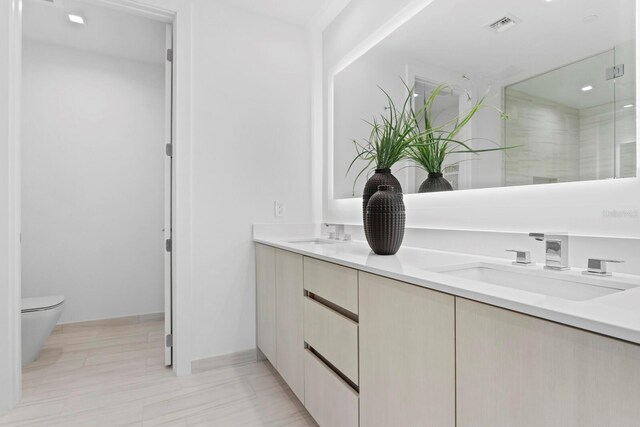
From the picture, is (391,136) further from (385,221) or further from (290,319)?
(290,319)

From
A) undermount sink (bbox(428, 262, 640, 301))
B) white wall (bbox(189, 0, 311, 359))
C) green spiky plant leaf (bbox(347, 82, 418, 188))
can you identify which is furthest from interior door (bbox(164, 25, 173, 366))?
undermount sink (bbox(428, 262, 640, 301))

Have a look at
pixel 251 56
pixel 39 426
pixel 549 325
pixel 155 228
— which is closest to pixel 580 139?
pixel 549 325

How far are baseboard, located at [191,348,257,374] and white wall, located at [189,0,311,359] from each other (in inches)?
1.4

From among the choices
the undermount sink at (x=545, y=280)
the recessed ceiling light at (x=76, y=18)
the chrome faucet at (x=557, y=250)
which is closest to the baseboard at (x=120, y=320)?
the recessed ceiling light at (x=76, y=18)

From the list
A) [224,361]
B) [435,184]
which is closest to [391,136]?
[435,184]

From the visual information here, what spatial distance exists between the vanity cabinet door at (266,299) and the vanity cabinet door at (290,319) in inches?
2.7

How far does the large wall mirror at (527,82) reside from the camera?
98cm

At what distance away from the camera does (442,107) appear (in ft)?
5.00

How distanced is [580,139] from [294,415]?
65.8 inches

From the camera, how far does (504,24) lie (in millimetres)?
1261

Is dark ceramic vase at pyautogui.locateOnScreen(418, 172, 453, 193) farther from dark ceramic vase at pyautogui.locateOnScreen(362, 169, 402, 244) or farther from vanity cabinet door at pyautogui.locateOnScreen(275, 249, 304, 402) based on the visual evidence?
vanity cabinet door at pyautogui.locateOnScreen(275, 249, 304, 402)

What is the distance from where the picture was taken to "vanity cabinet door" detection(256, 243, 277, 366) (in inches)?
75.0

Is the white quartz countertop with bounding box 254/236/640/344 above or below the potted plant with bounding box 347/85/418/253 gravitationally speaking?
below

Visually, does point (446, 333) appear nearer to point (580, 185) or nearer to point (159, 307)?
point (580, 185)
